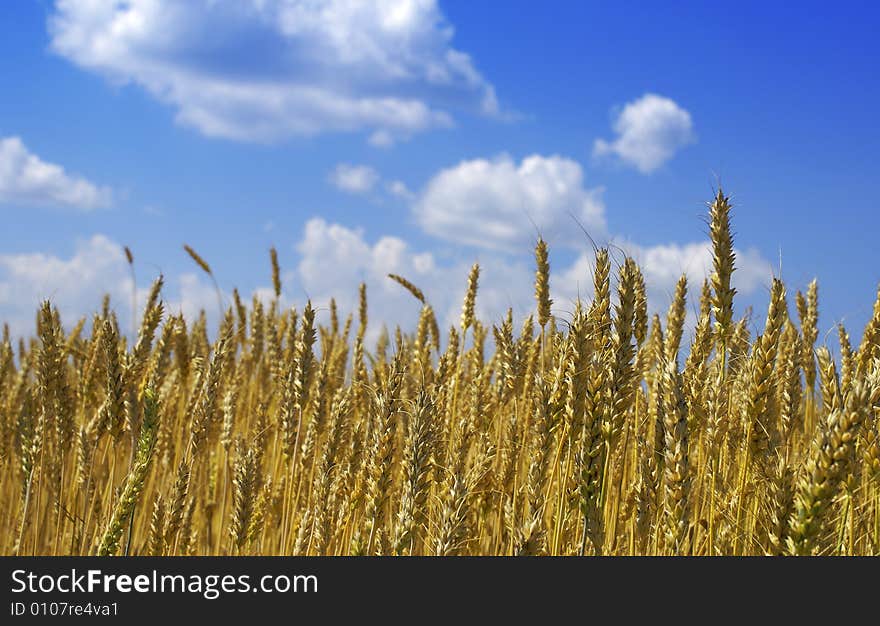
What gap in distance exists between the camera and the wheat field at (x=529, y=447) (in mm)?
2314

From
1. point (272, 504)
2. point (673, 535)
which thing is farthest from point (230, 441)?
point (673, 535)

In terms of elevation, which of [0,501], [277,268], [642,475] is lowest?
[642,475]

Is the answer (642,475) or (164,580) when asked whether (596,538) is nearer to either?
(642,475)

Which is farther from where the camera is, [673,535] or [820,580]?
[673,535]

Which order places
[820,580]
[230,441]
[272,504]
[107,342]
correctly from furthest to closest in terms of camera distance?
[230,441] < [272,504] < [107,342] < [820,580]

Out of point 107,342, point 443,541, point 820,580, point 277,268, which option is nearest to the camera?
point 820,580

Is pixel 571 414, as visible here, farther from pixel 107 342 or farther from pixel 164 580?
pixel 107 342

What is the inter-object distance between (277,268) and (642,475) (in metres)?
5.43

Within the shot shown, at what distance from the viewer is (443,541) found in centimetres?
228

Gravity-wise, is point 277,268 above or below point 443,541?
above

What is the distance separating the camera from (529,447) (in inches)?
123

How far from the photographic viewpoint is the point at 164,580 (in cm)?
238

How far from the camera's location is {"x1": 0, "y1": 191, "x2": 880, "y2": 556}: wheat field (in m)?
2.31

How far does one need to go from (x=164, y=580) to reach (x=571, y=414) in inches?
49.9
